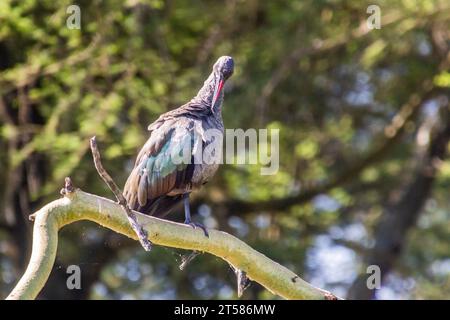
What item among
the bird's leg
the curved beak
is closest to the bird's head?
the curved beak

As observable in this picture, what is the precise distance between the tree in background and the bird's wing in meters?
4.01

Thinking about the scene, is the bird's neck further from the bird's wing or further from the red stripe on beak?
the bird's wing

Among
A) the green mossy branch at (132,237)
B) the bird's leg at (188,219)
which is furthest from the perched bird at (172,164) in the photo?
the green mossy branch at (132,237)

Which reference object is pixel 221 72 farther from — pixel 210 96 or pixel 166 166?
pixel 166 166

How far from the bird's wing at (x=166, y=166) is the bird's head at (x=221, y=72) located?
0.54m

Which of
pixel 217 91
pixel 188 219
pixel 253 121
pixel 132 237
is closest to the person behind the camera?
pixel 132 237

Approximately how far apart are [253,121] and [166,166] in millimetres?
5242

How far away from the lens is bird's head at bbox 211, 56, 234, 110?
8758 mm

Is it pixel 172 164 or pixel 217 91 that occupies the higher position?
pixel 217 91

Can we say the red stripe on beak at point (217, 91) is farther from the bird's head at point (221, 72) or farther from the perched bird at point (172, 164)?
the perched bird at point (172, 164)

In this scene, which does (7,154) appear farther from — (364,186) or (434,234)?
(434,234)

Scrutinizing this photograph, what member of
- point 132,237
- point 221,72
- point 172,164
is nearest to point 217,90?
point 221,72

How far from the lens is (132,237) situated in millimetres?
6820

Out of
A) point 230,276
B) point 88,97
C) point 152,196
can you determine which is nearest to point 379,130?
point 230,276
